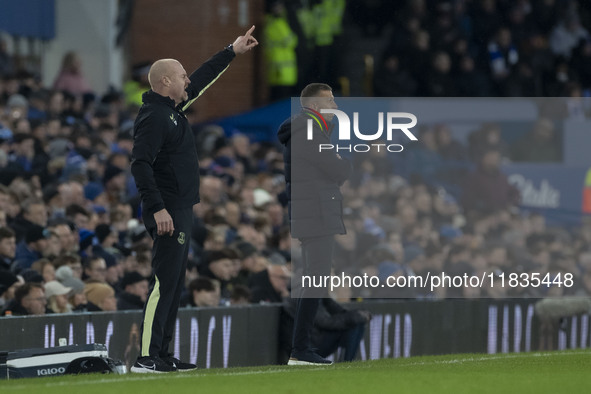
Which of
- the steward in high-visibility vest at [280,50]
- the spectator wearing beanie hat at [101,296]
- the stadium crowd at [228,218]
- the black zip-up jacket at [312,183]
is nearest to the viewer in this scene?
the black zip-up jacket at [312,183]

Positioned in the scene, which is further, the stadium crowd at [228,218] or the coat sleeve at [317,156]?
the stadium crowd at [228,218]

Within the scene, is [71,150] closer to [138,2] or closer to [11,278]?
[11,278]

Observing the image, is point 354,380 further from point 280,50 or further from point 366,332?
point 280,50

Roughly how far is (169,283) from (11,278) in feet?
9.17

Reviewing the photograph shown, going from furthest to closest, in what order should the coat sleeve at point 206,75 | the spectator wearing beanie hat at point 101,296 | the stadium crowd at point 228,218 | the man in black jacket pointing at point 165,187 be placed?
the spectator wearing beanie hat at point 101,296 → the stadium crowd at point 228,218 → the coat sleeve at point 206,75 → the man in black jacket pointing at point 165,187

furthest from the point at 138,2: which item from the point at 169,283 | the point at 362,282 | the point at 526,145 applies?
the point at 169,283

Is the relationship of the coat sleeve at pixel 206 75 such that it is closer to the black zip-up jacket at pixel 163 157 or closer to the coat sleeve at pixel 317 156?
the black zip-up jacket at pixel 163 157

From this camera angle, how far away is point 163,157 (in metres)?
8.35

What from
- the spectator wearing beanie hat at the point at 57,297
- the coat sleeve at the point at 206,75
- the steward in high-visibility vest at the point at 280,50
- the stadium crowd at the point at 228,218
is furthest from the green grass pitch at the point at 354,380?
the steward in high-visibility vest at the point at 280,50

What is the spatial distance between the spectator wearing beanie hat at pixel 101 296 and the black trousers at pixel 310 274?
8.36 ft

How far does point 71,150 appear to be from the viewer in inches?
603

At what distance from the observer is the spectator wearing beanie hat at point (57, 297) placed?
35.1 feet

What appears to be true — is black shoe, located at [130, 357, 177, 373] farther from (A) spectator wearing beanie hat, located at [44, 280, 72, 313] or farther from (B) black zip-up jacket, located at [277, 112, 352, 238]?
(A) spectator wearing beanie hat, located at [44, 280, 72, 313]

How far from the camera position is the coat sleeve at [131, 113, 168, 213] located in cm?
809
